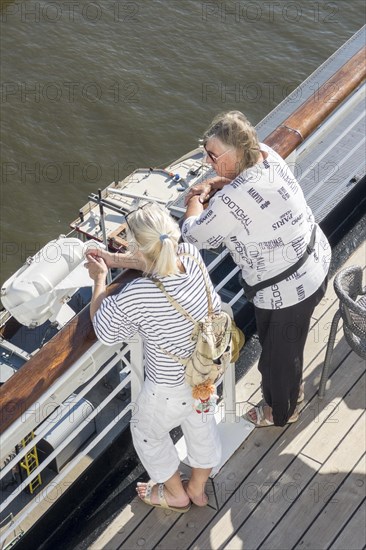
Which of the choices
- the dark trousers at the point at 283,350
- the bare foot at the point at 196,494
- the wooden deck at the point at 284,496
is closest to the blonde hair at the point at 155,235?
the dark trousers at the point at 283,350

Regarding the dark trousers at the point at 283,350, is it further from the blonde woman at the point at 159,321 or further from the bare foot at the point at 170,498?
the bare foot at the point at 170,498

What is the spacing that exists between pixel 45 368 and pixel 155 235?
549mm

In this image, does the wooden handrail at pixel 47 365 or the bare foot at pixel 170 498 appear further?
the bare foot at pixel 170 498

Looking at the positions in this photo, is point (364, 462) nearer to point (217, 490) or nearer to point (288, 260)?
point (217, 490)

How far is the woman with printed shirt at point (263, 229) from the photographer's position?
2.64 m

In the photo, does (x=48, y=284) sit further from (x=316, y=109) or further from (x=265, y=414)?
(x=316, y=109)

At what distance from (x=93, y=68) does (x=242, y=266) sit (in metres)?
17.8

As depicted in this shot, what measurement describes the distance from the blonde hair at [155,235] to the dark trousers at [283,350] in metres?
0.74

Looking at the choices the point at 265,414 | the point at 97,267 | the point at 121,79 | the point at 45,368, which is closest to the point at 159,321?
the point at 97,267

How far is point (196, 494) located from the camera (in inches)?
A: 121

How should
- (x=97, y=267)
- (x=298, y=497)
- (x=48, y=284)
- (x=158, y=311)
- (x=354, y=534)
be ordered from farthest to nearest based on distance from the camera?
(x=48, y=284), (x=298, y=497), (x=354, y=534), (x=97, y=267), (x=158, y=311)

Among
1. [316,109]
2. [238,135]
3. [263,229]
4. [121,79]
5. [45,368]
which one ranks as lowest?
[121,79]

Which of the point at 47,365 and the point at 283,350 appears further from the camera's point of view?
the point at 283,350

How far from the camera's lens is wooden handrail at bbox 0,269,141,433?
228cm
